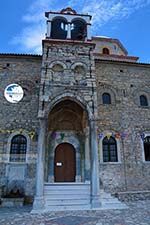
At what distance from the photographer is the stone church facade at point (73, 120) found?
8.80 m

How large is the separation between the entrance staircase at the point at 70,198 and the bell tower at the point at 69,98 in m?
0.34

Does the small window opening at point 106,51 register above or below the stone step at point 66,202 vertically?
above

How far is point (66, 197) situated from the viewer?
7.55 m

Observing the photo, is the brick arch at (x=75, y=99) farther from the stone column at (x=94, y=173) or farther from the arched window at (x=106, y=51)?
the arched window at (x=106, y=51)

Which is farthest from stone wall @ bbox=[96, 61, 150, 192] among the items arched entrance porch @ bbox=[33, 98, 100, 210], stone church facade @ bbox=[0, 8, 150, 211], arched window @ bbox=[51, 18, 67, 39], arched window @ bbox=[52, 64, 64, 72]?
arched window @ bbox=[52, 64, 64, 72]

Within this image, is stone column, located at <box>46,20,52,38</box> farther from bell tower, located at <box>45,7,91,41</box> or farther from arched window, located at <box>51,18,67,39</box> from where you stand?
arched window, located at <box>51,18,67,39</box>

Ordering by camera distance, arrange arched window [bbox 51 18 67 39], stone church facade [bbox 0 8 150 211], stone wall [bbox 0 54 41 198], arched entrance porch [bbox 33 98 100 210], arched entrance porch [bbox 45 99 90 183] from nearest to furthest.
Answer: stone church facade [bbox 0 8 150 211] → stone wall [bbox 0 54 41 198] → arched entrance porch [bbox 33 98 100 210] → arched entrance porch [bbox 45 99 90 183] → arched window [bbox 51 18 67 39]

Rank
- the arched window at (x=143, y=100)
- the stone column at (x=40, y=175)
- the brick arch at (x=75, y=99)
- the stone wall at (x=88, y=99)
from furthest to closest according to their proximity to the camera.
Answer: the arched window at (x=143, y=100)
the stone wall at (x=88, y=99)
the brick arch at (x=75, y=99)
the stone column at (x=40, y=175)

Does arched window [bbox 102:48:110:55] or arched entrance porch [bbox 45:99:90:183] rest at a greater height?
arched window [bbox 102:48:110:55]

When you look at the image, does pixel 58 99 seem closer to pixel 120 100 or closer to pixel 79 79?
pixel 79 79

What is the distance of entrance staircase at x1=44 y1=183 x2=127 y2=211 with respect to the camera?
709cm

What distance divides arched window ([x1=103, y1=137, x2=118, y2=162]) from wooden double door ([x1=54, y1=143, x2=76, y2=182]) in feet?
6.06

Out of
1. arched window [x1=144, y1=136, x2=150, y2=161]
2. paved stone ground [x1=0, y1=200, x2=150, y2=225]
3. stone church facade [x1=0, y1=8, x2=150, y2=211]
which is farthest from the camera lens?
arched window [x1=144, y1=136, x2=150, y2=161]

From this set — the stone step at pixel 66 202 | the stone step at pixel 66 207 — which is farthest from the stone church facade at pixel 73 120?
the stone step at pixel 66 207
